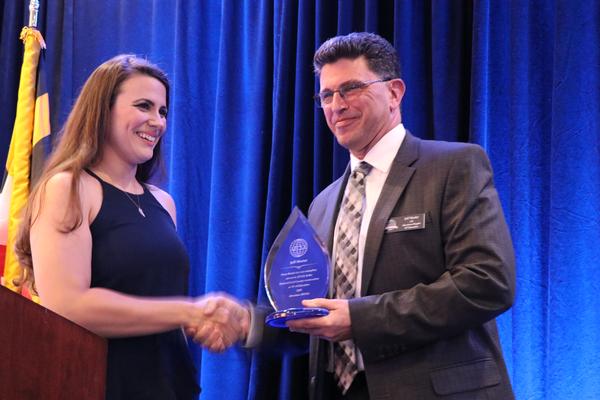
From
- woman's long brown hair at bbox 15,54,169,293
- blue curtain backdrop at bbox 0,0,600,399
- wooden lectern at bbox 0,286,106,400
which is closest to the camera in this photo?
wooden lectern at bbox 0,286,106,400

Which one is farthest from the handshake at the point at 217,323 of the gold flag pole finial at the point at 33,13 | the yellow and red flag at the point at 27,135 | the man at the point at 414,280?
the gold flag pole finial at the point at 33,13

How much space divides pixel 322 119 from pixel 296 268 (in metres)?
1.23

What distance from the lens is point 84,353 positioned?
1.31 m

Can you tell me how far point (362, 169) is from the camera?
228cm

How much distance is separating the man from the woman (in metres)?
0.35

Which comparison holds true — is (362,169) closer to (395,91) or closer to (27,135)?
(395,91)

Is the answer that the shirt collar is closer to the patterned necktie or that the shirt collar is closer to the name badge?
the patterned necktie

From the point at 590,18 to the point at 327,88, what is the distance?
1107 mm

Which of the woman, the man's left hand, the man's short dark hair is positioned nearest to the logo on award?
the man's left hand

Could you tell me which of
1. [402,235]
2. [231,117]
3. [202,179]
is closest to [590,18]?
[402,235]

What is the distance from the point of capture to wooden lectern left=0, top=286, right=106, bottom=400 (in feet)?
3.70

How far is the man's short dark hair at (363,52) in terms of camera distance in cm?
235

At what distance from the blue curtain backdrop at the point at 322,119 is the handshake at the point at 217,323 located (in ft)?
0.50

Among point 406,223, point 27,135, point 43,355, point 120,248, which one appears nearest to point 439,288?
point 406,223
